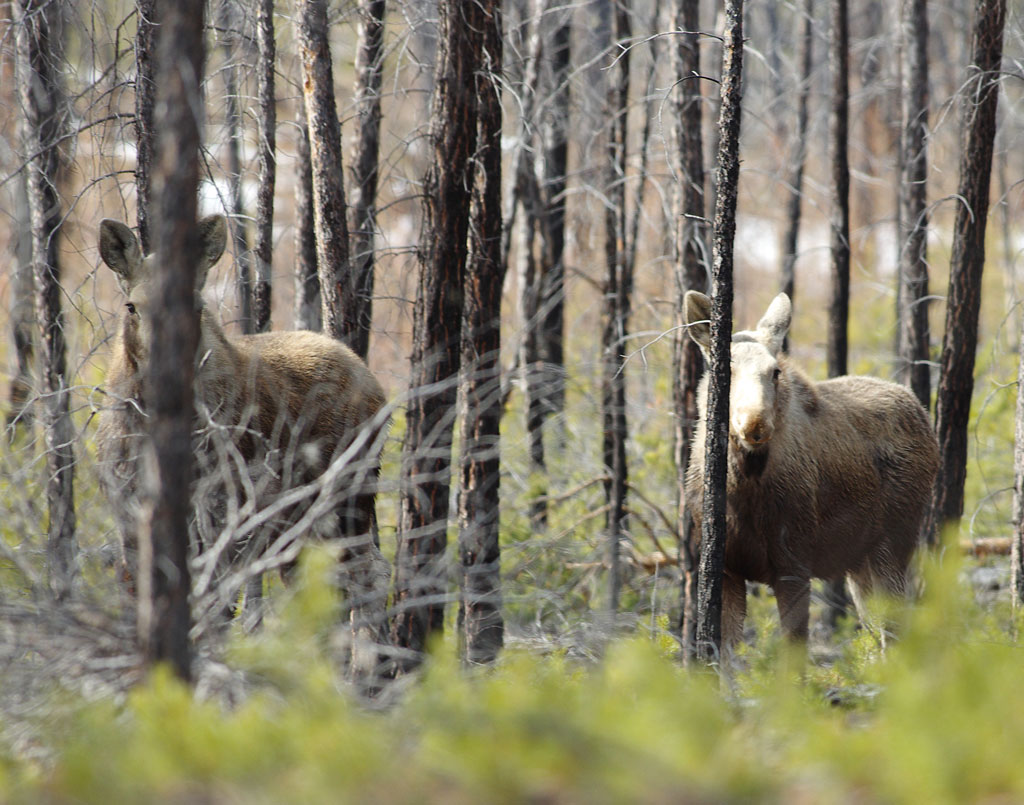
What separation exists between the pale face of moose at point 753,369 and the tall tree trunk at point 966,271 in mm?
2911

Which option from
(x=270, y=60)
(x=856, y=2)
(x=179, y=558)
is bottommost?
(x=179, y=558)

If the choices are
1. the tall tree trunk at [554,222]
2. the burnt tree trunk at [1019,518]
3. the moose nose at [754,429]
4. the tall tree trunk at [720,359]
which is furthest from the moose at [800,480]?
the tall tree trunk at [554,222]

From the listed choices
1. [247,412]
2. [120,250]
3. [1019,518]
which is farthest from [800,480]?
[120,250]

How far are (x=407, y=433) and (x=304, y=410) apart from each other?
2.63 feet

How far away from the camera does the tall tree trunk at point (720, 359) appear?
6.96 meters

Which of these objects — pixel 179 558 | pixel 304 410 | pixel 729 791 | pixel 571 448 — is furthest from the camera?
pixel 571 448

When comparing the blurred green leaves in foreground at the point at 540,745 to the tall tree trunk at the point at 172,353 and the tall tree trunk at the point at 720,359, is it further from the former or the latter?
the tall tree trunk at the point at 720,359

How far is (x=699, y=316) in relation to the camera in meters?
7.68

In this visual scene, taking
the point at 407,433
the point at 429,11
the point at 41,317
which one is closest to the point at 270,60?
the point at 429,11

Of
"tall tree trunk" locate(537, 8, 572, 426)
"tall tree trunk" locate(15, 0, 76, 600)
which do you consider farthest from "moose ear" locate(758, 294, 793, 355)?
"tall tree trunk" locate(537, 8, 572, 426)

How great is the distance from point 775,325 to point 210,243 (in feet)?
13.8

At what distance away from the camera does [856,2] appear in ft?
88.3

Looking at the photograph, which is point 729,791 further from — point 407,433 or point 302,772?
point 407,433

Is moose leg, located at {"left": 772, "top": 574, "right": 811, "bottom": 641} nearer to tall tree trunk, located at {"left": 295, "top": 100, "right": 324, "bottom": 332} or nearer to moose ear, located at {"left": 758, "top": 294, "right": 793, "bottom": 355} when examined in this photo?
moose ear, located at {"left": 758, "top": 294, "right": 793, "bottom": 355}
